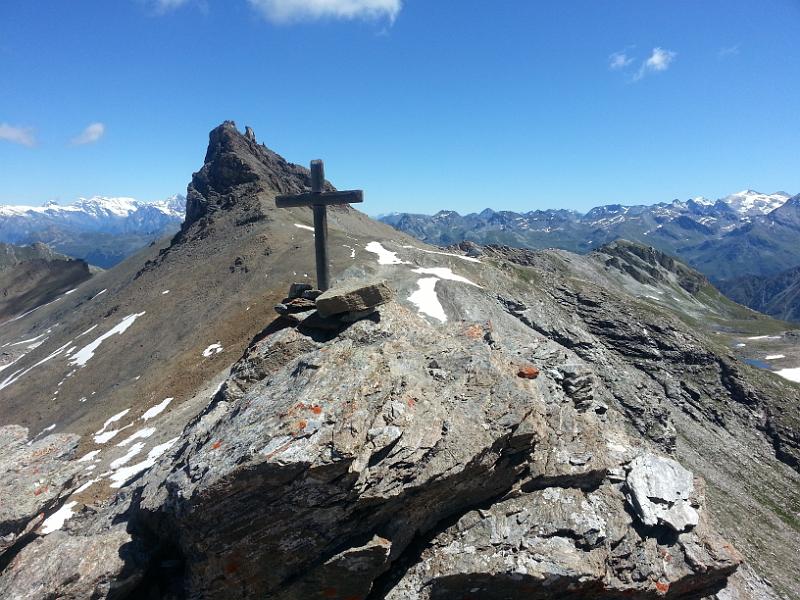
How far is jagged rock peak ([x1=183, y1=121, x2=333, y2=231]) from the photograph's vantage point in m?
111

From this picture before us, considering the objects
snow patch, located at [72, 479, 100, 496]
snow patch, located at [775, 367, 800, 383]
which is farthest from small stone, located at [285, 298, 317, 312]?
snow patch, located at [775, 367, 800, 383]

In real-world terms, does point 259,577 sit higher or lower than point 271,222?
lower

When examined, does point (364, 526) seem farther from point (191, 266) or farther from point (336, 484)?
point (191, 266)

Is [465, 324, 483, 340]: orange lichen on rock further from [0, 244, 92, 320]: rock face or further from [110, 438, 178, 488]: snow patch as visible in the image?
[0, 244, 92, 320]: rock face

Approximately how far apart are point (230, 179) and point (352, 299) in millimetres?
113715

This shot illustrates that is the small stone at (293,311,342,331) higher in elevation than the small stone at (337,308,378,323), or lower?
lower

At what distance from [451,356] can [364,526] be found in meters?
5.88

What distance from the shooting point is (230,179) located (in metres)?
116

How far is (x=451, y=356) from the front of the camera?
14.6 m

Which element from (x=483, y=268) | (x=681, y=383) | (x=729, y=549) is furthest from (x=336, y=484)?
(x=681, y=383)

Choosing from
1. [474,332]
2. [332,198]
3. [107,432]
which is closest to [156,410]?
[107,432]

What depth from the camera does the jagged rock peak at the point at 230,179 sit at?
11112 centimetres

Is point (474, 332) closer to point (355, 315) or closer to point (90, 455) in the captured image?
point (355, 315)

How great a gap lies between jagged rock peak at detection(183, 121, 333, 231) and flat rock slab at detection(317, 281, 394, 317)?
311 feet
